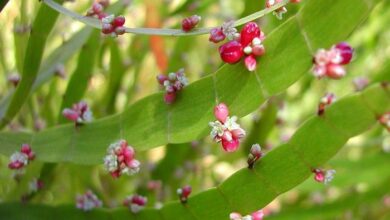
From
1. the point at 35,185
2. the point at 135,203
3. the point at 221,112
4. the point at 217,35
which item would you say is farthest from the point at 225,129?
the point at 35,185

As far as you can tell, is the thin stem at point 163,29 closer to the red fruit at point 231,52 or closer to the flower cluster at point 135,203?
the red fruit at point 231,52

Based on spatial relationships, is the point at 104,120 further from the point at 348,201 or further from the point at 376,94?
the point at 348,201

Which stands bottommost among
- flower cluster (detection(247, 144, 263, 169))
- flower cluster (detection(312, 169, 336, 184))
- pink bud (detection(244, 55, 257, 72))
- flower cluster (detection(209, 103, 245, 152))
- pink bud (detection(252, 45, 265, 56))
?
flower cluster (detection(312, 169, 336, 184))

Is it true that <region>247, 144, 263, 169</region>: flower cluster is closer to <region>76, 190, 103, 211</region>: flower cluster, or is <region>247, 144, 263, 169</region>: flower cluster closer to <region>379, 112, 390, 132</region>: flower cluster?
<region>379, 112, 390, 132</region>: flower cluster

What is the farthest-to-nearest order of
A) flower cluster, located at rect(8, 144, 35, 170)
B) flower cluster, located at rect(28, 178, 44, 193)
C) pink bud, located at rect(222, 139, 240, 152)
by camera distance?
flower cluster, located at rect(28, 178, 44, 193)
flower cluster, located at rect(8, 144, 35, 170)
pink bud, located at rect(222, 139, 240, 152)

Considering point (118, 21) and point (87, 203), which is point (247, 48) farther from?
point (87, 203)

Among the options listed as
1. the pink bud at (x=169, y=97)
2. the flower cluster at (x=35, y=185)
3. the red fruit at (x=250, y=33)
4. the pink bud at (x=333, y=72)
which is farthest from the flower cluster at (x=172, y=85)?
the flower cluster at (x=35, y=185)

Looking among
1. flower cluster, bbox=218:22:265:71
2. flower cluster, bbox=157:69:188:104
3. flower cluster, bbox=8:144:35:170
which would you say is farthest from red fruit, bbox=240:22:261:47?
flower cluster, bbox=8:144:35:170
